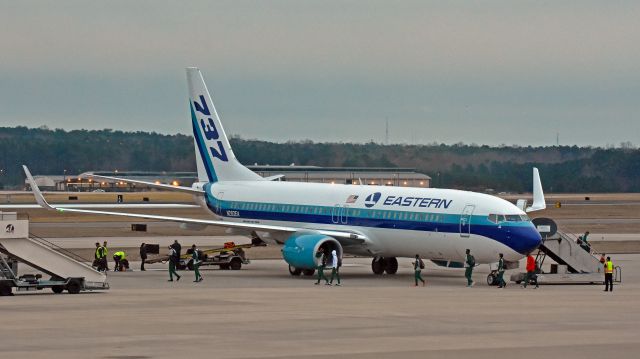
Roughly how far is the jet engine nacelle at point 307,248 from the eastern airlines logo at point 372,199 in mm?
2187

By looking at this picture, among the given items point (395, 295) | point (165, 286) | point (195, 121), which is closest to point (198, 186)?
point (195, 121)

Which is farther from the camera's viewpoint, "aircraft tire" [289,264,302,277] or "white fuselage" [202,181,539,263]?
"aircraft tire" [289,264,302,277]

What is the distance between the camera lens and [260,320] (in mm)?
34312

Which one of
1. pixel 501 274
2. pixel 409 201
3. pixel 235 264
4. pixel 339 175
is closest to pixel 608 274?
pixel 501 274

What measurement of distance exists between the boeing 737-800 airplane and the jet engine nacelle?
4cm

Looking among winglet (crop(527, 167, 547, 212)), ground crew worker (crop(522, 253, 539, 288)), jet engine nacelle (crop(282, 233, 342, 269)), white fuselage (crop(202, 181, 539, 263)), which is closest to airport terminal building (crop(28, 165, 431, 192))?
winglet (crop(527, 167, 547, 212))

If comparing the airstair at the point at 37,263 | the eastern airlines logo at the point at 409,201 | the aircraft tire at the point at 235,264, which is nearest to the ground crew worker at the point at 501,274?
the eastern airlines logo at the point at 409,201

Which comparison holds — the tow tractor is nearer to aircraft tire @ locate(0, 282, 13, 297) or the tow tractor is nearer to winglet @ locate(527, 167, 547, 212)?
winglet @ locate(527, 167, 547, 212)

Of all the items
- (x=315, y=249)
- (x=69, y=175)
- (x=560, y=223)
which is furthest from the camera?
(x=69, y=175)

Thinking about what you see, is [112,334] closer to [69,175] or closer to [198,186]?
[198,186]

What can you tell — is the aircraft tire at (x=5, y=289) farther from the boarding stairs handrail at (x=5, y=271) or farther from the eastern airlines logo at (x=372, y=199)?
the eastern airlines logo at (x=372, y=199)

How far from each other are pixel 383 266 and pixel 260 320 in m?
21.7

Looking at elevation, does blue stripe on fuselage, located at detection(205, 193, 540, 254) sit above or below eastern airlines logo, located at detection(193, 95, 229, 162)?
below

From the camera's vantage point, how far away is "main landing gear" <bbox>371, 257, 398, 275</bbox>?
5544 cm
